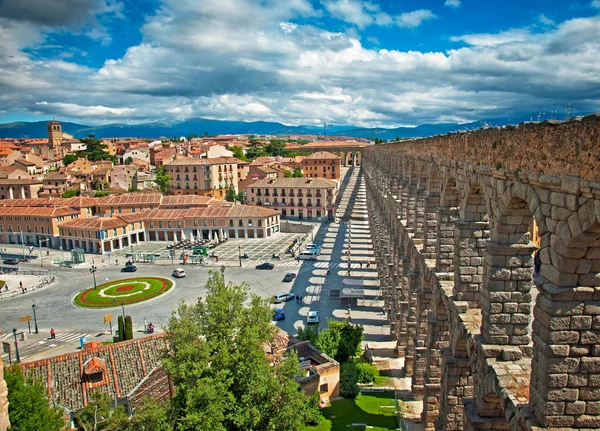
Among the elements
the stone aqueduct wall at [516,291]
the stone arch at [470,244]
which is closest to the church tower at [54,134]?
the stone aqueduct wall at [516,291]

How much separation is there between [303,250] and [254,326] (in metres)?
Result: 41.7

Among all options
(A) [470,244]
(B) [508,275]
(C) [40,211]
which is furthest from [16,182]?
(B) [508,275]

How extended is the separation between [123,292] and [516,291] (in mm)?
41328

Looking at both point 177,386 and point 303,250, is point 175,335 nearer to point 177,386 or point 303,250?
point 177,386

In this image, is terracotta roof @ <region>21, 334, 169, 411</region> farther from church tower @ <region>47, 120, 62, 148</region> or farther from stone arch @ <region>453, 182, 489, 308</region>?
church tower @ <region>47, 120, 62, 148</region>

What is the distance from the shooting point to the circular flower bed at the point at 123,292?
136 ft

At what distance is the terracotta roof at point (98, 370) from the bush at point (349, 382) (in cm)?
870

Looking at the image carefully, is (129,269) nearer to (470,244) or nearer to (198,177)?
(198,177)

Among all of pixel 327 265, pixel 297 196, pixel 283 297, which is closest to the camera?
pixel 283 297

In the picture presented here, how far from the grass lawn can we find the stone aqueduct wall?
2975 millimetres

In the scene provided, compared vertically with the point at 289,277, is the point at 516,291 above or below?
above

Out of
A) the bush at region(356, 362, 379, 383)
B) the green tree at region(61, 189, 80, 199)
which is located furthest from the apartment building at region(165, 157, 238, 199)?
the bush at region(356, 362, 379, 383)

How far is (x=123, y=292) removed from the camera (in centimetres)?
4412

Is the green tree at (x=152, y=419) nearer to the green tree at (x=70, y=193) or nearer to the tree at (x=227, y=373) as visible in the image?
the tree at (x=227, y=373)
